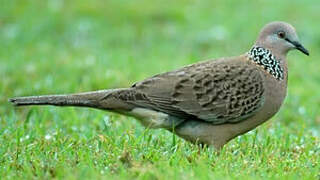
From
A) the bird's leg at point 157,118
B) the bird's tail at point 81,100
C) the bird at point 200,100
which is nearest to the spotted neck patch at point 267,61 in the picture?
the bird at point 200,100

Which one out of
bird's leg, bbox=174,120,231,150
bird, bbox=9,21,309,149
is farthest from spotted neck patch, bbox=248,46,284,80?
bird's leg, bbox=174,120,231,150

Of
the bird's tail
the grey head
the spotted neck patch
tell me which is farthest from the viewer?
the grey head

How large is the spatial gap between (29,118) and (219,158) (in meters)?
3.01

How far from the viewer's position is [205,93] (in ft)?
22.7

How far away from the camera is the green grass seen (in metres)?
5.80

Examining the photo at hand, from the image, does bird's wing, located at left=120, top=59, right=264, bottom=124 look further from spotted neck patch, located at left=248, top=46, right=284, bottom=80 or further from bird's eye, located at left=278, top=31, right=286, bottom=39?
bird's eye, located at left=278, top=31, right=286, bottom=39

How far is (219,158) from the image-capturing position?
20.0 ft

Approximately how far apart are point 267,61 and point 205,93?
74 cm

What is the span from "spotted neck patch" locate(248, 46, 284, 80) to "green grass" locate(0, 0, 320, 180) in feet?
2.02

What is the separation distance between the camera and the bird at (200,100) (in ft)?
22.4

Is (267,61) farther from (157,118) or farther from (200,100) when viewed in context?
(157,118)

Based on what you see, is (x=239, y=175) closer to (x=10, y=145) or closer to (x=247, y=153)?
(x=247, y=153)

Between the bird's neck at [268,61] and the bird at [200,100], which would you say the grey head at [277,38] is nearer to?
the bird's neck at [268,61]

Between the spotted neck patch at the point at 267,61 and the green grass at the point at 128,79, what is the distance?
61 centimetres
